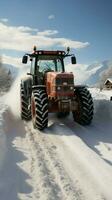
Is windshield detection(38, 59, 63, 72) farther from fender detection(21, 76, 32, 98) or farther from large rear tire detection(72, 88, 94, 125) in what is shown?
large rear tire detection(72, 88, 94, 125)

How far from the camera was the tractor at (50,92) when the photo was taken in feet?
38.6

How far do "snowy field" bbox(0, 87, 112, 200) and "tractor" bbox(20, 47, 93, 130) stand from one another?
573 millimetres

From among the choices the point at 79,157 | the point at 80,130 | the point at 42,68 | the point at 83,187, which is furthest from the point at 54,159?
the point at 42,68

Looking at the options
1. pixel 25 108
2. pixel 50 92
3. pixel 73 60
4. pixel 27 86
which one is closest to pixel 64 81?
pixel 50 92

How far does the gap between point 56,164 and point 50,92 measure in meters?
5.12

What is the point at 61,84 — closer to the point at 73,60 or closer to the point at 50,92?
the point at 50,92

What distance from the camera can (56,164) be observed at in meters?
7.49

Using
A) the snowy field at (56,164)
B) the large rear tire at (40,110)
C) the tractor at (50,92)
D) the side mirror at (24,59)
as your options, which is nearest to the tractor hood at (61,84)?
the tractor at (50,92)

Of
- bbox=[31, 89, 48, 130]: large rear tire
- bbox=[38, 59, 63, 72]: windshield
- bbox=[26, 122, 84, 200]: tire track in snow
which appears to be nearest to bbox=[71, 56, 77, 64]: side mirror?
bbox=[38, 59, 63, 72]: windshield

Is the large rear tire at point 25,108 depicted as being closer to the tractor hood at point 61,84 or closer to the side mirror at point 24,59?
the side mirror at point 24,59

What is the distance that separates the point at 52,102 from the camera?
12.5 metres

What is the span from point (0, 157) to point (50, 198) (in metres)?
2.38

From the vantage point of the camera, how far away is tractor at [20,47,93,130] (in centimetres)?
1177

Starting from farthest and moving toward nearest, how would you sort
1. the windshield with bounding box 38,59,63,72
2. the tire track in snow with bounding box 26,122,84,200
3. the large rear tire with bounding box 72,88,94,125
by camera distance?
the windshield with bounding box 38,59,63,72
the large rear tire with bounding box 72,88,94,125
the tire track in snow with bounding box 26,122,84,200
